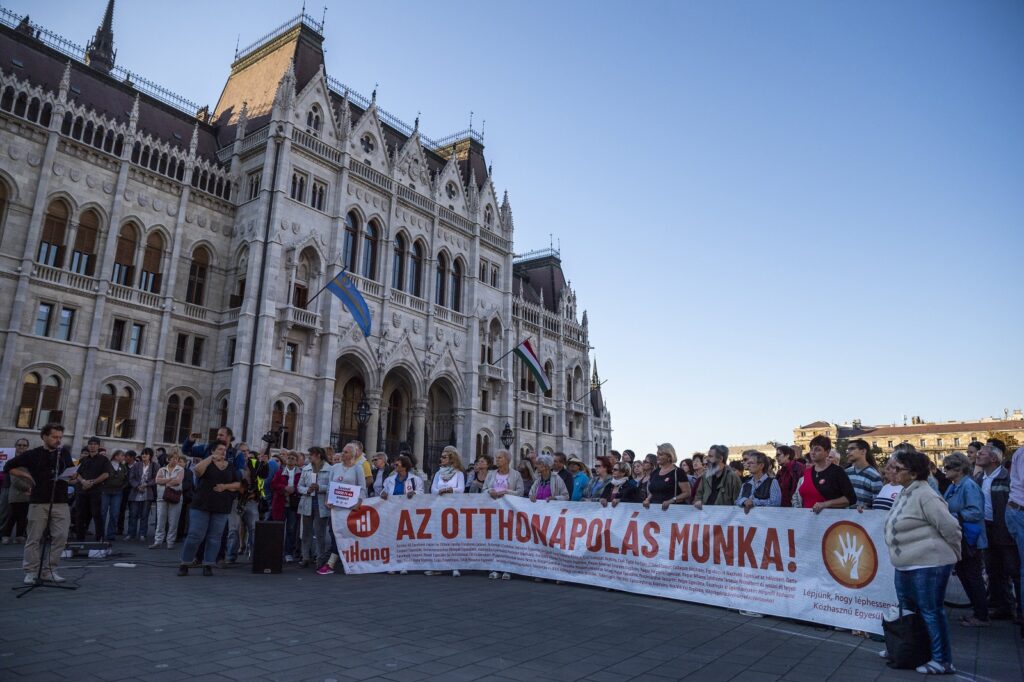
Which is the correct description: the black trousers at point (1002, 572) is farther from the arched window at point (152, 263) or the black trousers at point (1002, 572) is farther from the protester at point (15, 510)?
the arched window at point (152, 263)

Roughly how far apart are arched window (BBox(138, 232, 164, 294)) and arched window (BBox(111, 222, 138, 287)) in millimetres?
428

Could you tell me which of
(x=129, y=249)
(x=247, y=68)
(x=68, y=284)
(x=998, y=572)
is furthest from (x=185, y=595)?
(x=247, y=68)

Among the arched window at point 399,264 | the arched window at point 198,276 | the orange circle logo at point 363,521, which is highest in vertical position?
the arched window at point 399,264

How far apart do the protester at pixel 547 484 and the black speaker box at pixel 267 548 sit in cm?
442

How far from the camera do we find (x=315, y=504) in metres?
12.1

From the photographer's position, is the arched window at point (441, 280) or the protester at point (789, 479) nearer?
the protester at point (789, 479)

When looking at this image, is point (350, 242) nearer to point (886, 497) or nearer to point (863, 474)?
point (863, 474)

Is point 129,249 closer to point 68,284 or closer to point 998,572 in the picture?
point 68,284

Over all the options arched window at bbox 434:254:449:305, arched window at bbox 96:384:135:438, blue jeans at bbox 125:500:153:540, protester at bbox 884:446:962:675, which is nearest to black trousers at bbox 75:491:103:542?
blue jeans at bbox 125:500:153:540

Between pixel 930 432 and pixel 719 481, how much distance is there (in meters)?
117

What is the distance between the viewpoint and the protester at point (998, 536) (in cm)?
865

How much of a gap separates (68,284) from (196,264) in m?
5.47

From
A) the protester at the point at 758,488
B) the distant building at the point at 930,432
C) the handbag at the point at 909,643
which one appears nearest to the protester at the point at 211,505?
the protester at the point at 758,488

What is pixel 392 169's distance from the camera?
35.2 metres
